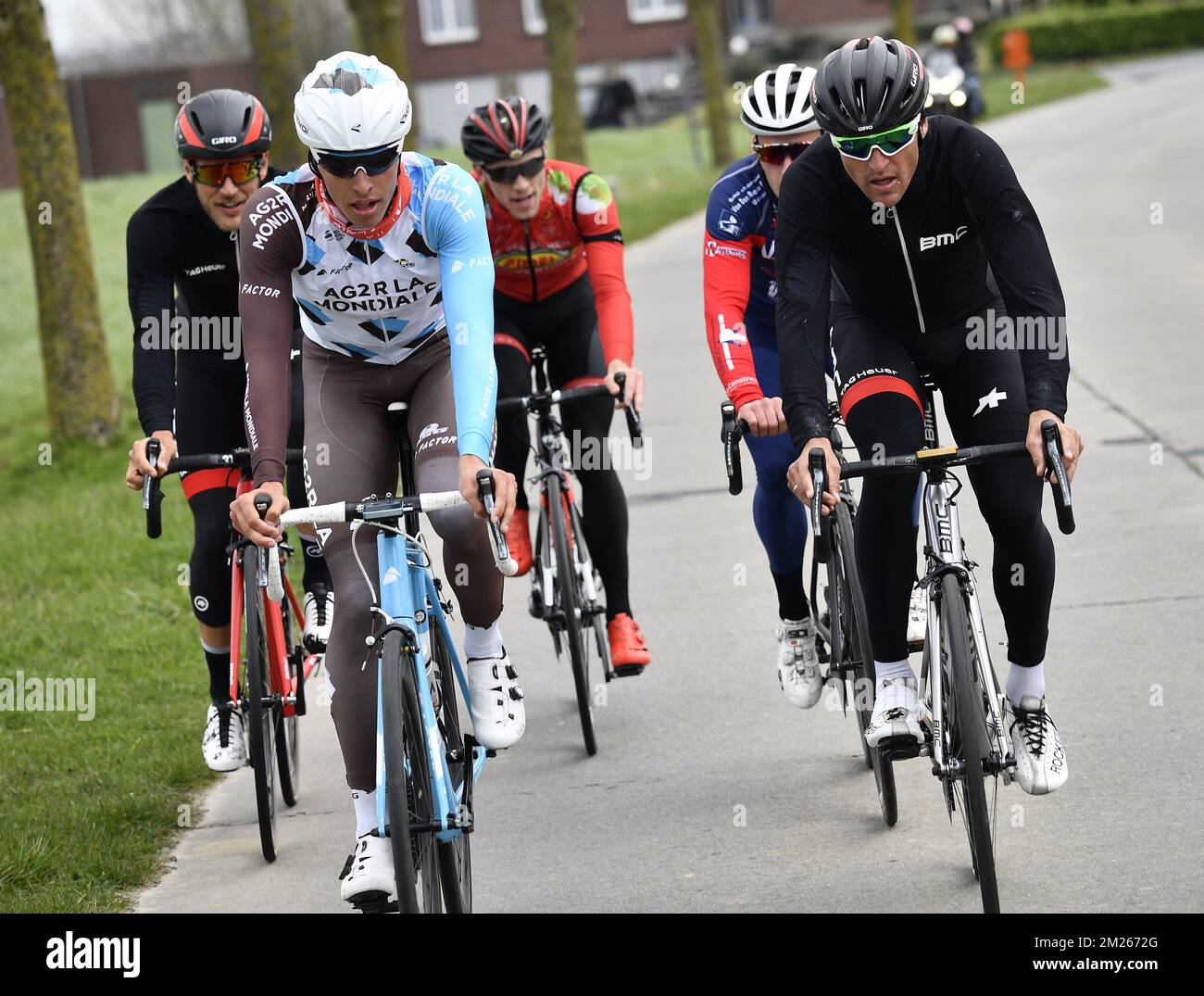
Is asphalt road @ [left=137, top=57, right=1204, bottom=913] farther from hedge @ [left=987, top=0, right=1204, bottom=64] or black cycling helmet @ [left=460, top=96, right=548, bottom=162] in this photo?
hedge @ [left=987, top=0, right=1204, bottom=64]

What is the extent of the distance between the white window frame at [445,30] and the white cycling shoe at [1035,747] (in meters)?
51.9

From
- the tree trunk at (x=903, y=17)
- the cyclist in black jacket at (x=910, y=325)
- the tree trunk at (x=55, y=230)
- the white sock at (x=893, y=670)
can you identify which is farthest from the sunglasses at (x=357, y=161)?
the tree trunk at (x=903, y=17)

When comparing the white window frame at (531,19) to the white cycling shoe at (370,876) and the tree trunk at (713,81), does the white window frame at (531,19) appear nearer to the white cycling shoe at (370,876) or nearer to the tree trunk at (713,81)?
the tree trunk at (713,81)

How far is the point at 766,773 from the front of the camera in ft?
18.7

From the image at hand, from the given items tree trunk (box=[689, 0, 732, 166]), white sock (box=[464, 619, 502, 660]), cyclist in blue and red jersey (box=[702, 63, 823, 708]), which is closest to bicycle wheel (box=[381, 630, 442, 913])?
white sock (box=[464, 619, 502, 660])

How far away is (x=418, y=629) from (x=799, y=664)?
199 centimetres

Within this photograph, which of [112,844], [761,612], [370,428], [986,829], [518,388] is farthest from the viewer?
[761,612]

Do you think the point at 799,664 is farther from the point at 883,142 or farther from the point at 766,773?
the point at 883,142

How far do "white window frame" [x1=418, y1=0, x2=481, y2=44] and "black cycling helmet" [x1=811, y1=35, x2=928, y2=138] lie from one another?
169 feet

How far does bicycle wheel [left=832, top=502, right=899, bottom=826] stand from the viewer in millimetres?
5020

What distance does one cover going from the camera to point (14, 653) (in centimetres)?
811

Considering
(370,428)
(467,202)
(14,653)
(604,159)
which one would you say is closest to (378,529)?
(370,428)
